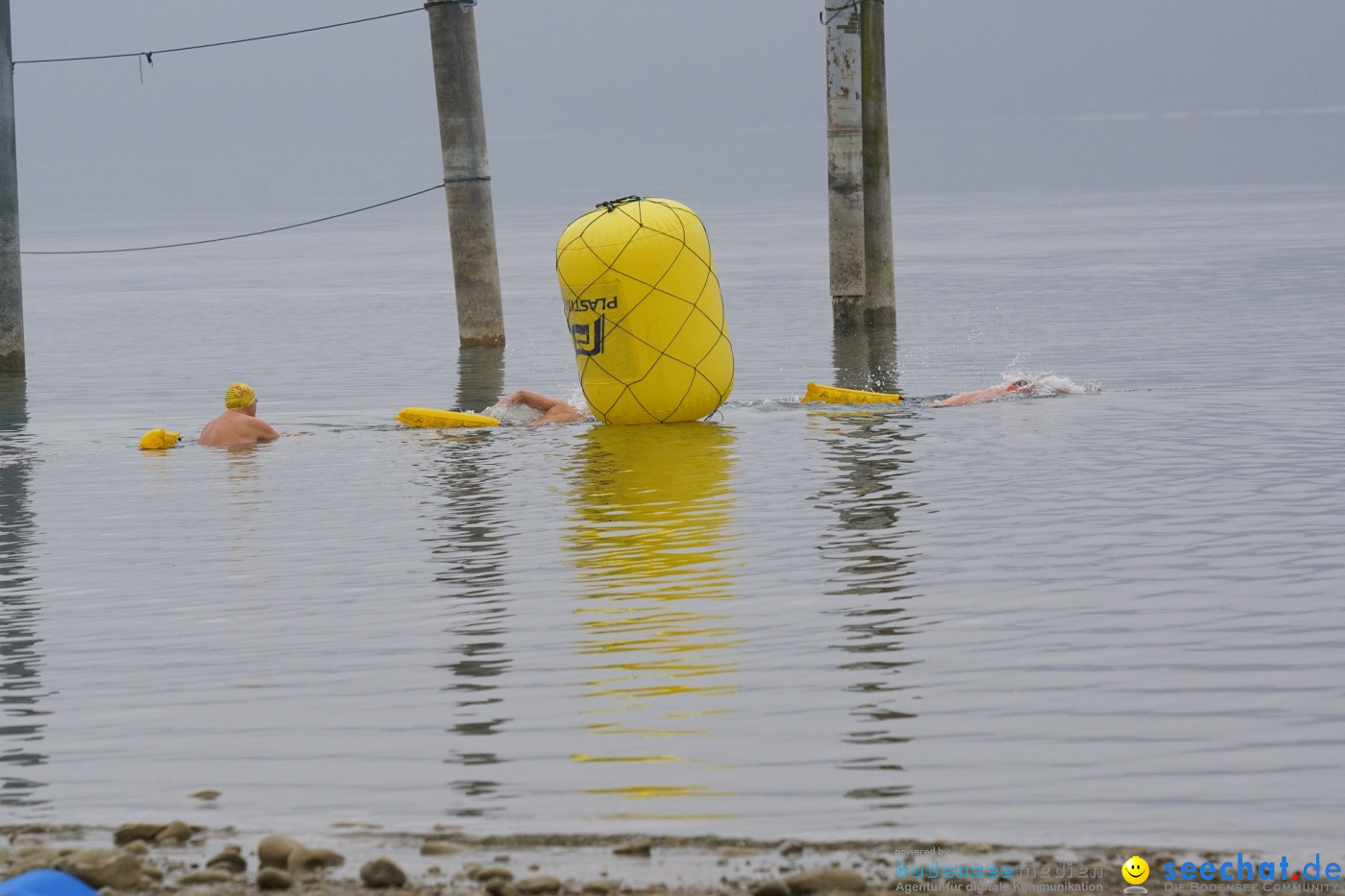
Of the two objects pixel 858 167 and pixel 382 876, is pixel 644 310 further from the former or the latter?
pixel 382 876

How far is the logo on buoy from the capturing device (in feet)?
48.0

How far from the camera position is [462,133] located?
67.4 ft

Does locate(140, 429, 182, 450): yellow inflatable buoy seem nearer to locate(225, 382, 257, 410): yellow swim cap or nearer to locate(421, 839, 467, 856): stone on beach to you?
locate(225, 382, 257, 410): yellow swim cap

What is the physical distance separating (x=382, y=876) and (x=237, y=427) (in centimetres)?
1064

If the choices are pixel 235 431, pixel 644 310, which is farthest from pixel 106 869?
pixel 235 431

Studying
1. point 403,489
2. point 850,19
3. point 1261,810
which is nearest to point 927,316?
point 850,19

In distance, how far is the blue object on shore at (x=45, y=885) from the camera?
4305 millimetres

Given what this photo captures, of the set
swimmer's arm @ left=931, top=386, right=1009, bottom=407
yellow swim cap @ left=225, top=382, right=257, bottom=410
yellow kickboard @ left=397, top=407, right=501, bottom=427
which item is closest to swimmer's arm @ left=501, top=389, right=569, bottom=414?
yellow kickboard @ left=397, top=407, right=501, bottom=427

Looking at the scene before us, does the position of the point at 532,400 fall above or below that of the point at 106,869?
above

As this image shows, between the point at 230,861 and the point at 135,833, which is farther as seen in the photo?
the point at 135,833

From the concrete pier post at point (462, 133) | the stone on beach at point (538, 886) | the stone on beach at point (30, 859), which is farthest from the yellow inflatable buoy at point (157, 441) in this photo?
the stone on beach at point (538, 886)

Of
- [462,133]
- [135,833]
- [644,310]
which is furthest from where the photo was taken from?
[462,133]

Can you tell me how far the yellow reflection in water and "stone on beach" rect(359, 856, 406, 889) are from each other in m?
0.81

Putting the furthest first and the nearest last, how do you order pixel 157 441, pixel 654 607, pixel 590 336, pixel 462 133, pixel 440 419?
pixel 462 133 → pixel 440 419 → pixel 157 441 → pixel 590 336 → pixel 654 607
